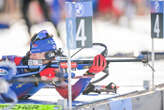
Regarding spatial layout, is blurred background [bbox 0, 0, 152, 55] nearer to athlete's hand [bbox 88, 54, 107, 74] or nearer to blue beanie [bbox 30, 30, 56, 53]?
blue beanie [bbox 30, 30, 56, 53]

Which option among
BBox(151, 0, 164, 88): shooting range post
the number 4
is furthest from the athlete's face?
BBox(151, 0, 164, 88): shooting range post

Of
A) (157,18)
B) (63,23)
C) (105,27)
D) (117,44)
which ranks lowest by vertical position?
(117,44)

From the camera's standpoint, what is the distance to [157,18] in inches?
251

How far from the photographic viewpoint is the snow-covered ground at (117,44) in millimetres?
6727

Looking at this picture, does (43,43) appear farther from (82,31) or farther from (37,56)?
(82,31)

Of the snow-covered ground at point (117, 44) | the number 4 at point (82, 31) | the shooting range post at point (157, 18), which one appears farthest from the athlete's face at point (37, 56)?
the shooting range post at point (157, 18)

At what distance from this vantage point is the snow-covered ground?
6727 millimetres

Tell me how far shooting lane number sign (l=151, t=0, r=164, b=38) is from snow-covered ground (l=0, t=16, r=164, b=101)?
1.96 ft

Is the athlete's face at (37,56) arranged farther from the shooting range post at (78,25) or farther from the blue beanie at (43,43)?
the shooting range post at (78,25)

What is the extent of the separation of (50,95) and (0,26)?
88cm

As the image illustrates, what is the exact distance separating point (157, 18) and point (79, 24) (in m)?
1.53

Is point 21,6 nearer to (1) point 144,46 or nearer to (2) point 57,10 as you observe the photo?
(2) point 57,10

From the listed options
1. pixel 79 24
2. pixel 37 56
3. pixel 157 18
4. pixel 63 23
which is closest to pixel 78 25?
pixel 79 24

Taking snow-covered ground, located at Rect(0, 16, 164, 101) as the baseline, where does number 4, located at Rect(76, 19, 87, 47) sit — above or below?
above
